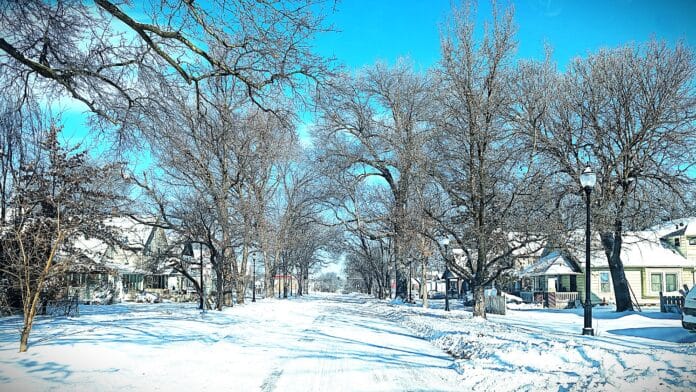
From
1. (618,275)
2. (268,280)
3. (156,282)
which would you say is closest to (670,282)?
(618,275)

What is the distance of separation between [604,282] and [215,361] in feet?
116

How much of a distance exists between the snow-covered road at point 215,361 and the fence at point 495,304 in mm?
11903

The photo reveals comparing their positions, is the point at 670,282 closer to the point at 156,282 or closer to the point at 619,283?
the point at 619,283

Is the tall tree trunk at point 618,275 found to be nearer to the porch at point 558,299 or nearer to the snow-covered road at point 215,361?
the porch at point 558,299

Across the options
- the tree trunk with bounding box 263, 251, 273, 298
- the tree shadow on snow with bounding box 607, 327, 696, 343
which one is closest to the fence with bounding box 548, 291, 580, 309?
the tree shadow on snow with bounding box 607, 327, 696, 343

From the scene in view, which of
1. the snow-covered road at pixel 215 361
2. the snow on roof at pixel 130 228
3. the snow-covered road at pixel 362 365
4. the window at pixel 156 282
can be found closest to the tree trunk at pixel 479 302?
the snow-covered road at pixel 215 361

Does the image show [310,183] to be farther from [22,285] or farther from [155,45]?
[155,45]

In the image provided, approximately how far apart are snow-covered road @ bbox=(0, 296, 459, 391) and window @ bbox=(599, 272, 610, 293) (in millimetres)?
28088

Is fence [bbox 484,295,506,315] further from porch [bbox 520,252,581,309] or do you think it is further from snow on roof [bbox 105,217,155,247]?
snow on roof [bbox 105,217,155,247]

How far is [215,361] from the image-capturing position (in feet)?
34.1

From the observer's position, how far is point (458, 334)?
14281 millimetres

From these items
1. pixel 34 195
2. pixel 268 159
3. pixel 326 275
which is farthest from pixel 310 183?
pixel 326 275

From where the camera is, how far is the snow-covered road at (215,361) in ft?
26.8

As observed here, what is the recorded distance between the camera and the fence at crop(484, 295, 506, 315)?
26.3 meters
